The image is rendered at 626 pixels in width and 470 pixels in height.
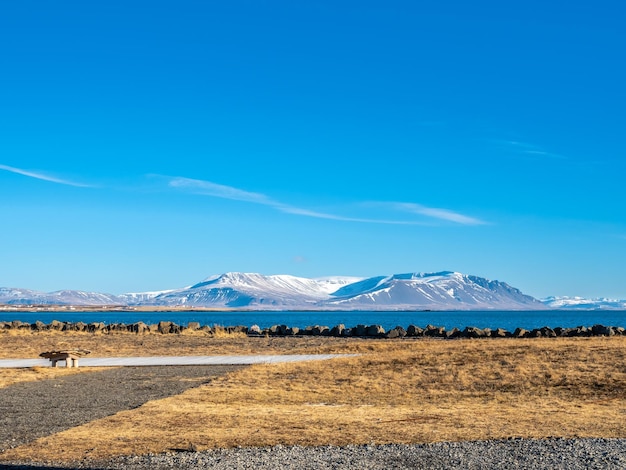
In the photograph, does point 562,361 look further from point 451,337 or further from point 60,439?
point 451,337

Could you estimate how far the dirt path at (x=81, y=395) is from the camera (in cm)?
1378

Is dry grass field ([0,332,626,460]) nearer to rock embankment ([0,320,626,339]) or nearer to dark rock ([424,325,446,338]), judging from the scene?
rock embankment ([0,320,626,339])

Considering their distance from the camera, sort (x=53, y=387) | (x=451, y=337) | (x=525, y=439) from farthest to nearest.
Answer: (x=451, y=337) < (x=53, y=387) < (x=525, y=439)

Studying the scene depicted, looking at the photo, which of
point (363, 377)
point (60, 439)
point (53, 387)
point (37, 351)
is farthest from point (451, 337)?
point (60, 439)

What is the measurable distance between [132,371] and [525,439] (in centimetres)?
1564

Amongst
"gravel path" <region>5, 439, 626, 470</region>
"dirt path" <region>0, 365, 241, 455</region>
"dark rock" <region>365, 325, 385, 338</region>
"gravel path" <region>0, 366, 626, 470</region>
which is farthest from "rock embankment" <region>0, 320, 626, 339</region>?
"gravel path" <region>5, 439, 626, 470</region>

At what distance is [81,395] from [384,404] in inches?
287

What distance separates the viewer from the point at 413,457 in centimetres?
1072

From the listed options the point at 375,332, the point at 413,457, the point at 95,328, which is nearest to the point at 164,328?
the point at 95,328

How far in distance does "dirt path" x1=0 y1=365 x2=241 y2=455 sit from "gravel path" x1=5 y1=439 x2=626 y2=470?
10.5 ft

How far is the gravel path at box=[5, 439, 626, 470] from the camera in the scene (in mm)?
10195

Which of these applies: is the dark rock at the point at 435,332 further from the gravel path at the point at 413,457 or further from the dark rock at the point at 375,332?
the gravel path at the point at 413,457

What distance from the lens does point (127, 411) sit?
49.9 ft

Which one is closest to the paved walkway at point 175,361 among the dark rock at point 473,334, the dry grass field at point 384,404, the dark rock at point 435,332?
the dry grass field at point 384,404
